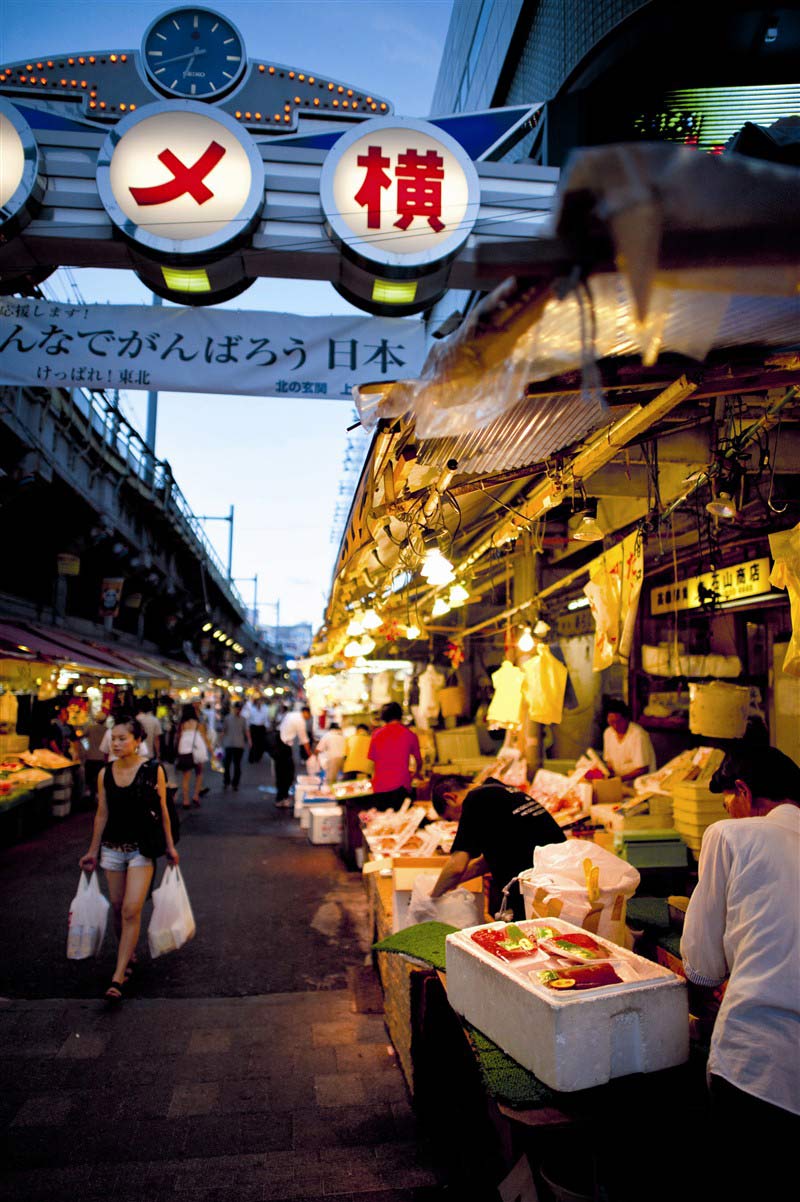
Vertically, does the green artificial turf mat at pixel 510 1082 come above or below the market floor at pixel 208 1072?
above

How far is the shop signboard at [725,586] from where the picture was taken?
6.41 metres

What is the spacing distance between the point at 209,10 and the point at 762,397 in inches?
193

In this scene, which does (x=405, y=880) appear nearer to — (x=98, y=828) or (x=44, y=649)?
(x=98, y=828)

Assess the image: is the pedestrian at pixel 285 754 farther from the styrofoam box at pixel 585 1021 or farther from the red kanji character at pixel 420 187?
the styrofoam box at pixel 585 1021

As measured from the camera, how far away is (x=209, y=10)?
531cm

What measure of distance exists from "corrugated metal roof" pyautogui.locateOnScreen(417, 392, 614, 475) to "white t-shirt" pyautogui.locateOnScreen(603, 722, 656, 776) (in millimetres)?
4938

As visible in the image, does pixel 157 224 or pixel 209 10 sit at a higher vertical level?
pixel 209 10

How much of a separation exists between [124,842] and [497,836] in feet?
10.1

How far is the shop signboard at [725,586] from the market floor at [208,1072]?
4.18 m

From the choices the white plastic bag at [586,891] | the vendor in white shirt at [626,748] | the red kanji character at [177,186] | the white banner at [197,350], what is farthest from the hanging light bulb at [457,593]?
the red kanji character at [177,186]

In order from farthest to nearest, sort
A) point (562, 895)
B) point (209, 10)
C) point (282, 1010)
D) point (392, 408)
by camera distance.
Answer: point (282, 1010)
point (209, 10)
point (562, 895)
point (392, 408)

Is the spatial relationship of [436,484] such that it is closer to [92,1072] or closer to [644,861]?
[644,861]

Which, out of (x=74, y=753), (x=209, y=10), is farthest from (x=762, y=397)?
(x=74, y=753)

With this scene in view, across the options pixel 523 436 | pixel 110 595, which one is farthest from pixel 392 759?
pixel 110 595
